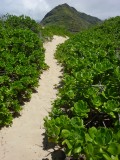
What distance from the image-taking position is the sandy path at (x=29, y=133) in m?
7.29

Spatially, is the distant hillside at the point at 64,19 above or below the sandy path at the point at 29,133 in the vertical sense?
above

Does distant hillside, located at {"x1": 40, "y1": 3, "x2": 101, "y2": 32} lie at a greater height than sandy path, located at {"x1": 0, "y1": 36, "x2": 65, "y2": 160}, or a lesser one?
greater

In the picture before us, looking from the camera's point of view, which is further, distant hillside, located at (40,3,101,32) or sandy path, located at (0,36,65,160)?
distant hillside, located at (40,3,101,32)

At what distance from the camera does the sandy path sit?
7285mm

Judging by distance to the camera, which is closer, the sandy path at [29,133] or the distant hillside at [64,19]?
the sandy path at [29,133]

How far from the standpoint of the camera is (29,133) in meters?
8.30

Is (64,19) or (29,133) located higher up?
(64,19)

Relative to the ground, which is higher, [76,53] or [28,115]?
[76,53]

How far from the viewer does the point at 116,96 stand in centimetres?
627

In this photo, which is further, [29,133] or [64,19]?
[64,19]

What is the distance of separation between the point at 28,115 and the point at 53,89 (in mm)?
2849

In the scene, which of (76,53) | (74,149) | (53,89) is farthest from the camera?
(76,53)

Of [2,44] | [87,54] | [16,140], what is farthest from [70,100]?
[2,44]

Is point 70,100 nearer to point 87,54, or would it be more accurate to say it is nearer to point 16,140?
point 16,140
